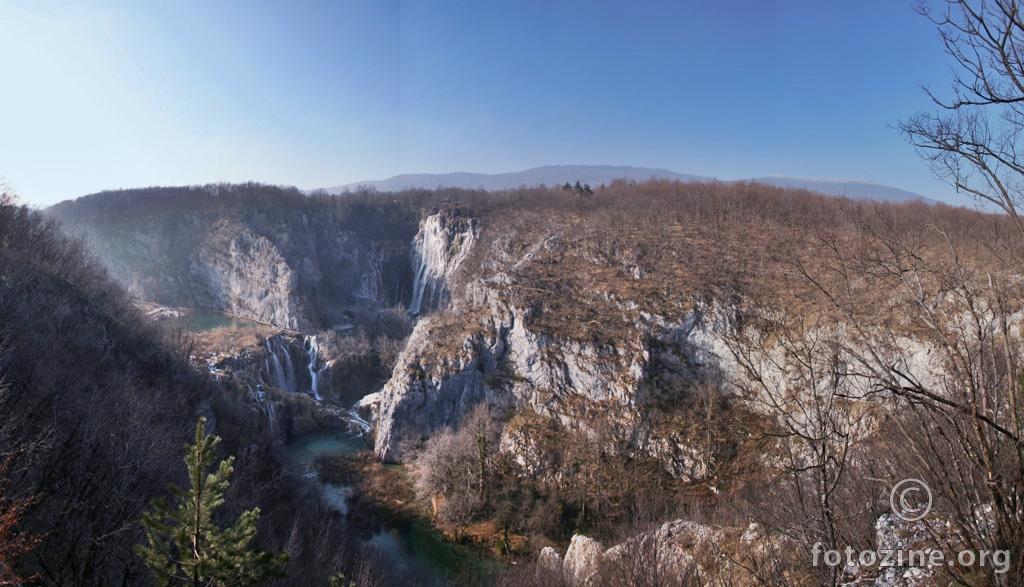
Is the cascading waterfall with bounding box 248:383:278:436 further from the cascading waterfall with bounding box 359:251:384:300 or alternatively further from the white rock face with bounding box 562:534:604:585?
the cascading waterfall with bounding box 359:251:384:300

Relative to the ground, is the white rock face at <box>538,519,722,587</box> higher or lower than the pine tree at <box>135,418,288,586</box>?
lower

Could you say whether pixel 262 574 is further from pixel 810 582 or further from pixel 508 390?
pixel 508 390

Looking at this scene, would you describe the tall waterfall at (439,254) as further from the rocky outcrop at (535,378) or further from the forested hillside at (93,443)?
the forested hillside at (93,443)

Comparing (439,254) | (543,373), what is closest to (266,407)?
(543,373)

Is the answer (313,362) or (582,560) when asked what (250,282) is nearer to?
(313,362)

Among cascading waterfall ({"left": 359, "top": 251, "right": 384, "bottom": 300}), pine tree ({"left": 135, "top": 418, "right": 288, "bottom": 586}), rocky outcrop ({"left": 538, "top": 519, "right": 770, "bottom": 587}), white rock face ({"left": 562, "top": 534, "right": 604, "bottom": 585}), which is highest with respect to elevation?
cascading waterfall ({"left": 359, "top": 251, "right": 384, "bottom": 300})

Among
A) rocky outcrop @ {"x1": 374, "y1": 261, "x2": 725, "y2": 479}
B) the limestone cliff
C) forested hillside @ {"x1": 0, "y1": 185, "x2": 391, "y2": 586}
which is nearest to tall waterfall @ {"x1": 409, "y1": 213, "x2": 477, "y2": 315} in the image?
the limestone cliff

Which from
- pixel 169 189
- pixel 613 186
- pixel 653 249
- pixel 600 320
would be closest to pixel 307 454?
pixel 600 320
